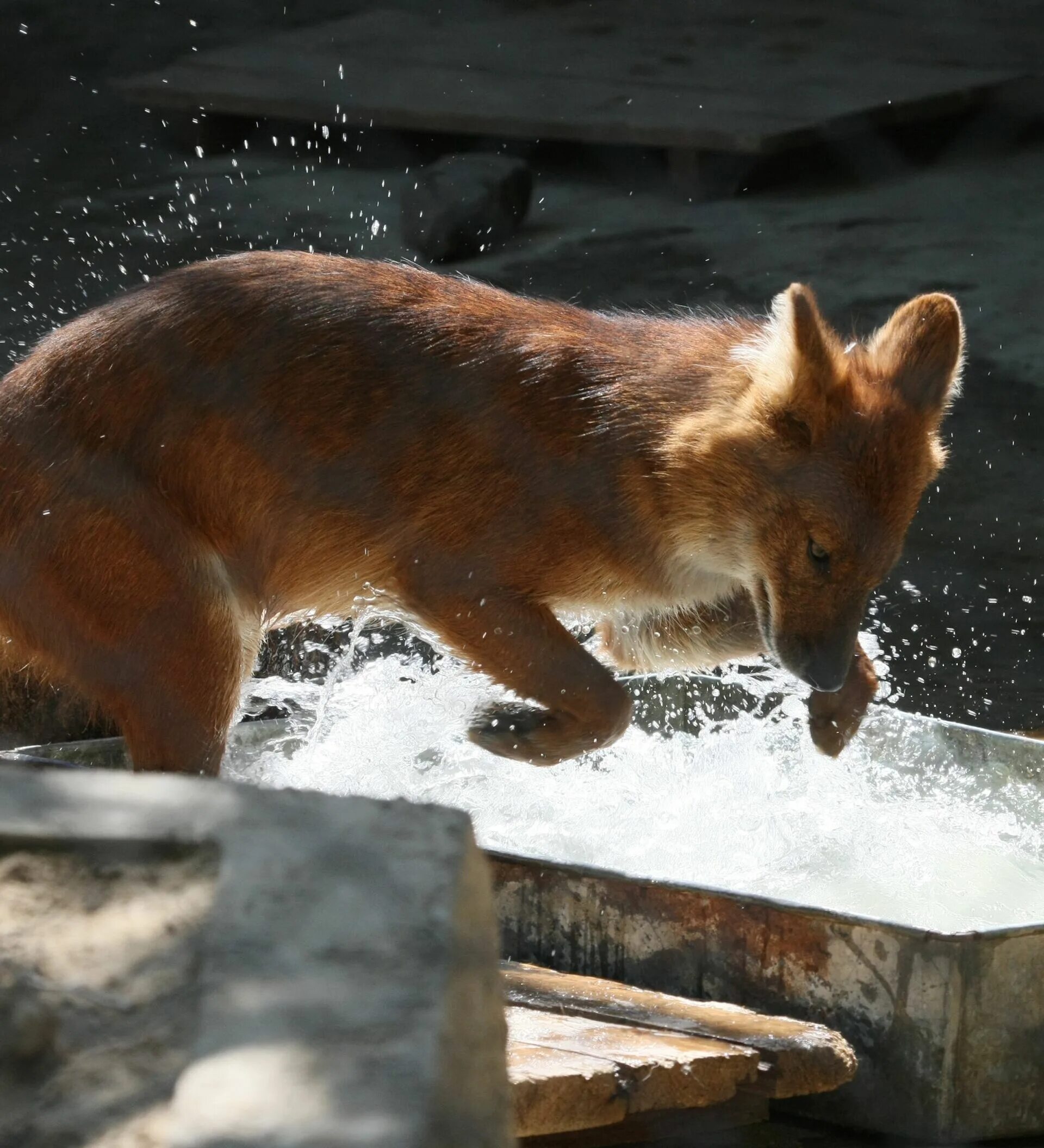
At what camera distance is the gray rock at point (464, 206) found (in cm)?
1022

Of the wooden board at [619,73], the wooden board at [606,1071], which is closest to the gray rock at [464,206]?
the wooden board at [619,73]

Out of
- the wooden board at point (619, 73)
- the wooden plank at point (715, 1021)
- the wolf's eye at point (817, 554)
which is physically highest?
the wooden board at point (619, 73)

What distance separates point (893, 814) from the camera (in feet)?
15.4

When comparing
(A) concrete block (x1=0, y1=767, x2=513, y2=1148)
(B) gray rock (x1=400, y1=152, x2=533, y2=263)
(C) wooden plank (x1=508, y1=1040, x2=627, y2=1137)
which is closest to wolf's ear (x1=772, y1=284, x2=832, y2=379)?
(C) wooden plank (x1=508, y1=1040, x2=627, y2=1137)

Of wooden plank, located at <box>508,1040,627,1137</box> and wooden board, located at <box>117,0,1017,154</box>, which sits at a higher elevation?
wooden board, located at <box>117,0,1017,154</box>

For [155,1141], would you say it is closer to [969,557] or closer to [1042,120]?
[969,557]

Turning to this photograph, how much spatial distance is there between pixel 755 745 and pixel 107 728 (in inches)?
74.5

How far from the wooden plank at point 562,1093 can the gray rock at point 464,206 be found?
7.56m

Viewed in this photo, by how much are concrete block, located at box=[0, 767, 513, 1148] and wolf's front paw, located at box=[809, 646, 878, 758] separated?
2.68 metres

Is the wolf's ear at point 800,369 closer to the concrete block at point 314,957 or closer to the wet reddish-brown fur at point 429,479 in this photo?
the wet reddish-brown fur at point 429,479

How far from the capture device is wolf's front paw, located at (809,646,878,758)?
463cm

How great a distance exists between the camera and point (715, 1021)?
3.50m

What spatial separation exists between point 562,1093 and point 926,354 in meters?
2.13

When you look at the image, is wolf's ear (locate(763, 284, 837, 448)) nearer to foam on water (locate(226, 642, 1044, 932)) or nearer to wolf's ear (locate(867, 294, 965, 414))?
wolf's ear (locate(867, 294, 965, 414))
